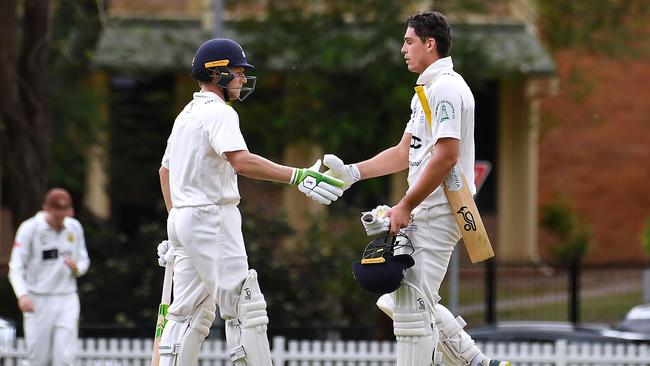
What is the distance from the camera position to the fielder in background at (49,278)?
1270cm

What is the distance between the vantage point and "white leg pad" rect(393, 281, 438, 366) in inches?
305

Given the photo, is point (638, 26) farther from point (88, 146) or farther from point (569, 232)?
point (88, 146)

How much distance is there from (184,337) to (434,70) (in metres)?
2.16

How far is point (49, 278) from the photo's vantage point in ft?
41.8

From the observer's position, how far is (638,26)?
25.1m

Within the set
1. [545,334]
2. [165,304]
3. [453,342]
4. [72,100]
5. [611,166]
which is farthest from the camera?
[611,166]

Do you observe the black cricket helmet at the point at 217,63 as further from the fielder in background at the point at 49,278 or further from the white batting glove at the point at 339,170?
the fielder in background at the point at 49,278

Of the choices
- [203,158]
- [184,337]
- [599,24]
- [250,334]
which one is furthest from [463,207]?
[599,24]

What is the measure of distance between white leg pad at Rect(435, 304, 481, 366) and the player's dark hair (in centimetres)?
151

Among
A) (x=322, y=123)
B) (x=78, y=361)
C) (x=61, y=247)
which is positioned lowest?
(x=78, y=361)

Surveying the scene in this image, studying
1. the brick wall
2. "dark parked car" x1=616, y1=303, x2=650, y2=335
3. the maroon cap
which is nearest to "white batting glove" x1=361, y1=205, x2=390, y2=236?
the maroon cap

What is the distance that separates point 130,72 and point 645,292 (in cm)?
954

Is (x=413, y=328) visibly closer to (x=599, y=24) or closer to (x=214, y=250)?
(x=214, y=250)

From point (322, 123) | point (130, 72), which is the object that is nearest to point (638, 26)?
point (322, 123)
